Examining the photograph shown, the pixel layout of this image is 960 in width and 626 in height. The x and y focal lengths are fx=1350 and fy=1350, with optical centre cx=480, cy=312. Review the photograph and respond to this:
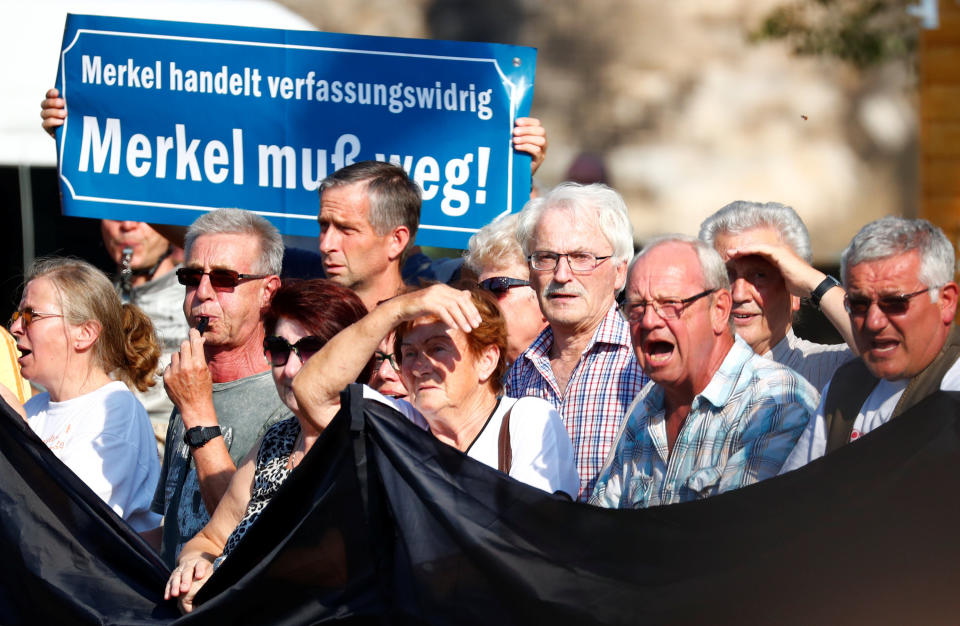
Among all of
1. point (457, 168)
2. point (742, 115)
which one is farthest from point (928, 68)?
point (457, 168)

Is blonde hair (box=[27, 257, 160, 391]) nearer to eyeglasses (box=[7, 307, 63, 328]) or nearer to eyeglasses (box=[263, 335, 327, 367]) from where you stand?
eyeglasses (box=[7, 307, 63, 328])

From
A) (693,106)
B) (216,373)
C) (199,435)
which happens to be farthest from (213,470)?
(693,106)

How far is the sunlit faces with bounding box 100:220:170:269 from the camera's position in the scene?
6.95m

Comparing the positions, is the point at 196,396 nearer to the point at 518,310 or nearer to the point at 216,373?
the point at 216,373

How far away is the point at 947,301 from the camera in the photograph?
3.35 metres

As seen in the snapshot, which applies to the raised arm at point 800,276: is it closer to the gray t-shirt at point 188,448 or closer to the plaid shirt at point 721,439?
the plaid shirt at point 721,439

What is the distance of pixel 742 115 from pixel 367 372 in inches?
382

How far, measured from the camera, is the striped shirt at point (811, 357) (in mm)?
4453

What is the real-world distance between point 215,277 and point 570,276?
137 centimetres

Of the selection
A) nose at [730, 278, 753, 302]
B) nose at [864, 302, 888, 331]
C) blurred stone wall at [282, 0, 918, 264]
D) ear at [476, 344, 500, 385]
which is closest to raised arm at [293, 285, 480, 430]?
ear at [476, 344, 500, 385]

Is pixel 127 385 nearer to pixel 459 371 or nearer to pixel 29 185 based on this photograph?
pixel 459 371

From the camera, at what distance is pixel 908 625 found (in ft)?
9.97

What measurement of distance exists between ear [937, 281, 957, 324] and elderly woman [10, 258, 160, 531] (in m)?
2.62

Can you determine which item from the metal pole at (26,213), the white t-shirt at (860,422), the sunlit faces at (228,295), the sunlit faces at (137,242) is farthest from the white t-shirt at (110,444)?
the metal pole at (26,213)
